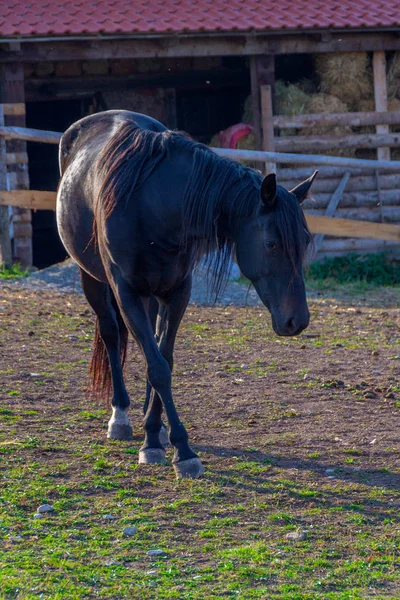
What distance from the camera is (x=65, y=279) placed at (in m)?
10.5

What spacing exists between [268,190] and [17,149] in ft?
25.7

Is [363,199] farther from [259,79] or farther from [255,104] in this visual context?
[259,79]

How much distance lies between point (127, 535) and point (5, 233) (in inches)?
305

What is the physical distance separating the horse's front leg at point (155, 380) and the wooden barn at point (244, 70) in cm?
661

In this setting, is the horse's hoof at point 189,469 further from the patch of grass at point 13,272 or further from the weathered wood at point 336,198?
the weathered wood at point 336,198

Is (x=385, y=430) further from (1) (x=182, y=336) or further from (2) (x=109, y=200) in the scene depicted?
(1) (x=182, y=336)

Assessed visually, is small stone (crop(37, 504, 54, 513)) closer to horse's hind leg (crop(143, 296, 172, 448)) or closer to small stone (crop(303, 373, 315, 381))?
horse's hind leg (crop(143, 296, 172, 448))

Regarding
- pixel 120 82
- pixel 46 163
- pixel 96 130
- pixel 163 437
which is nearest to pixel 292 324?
pixel 163 437

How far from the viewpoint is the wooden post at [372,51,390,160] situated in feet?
39.2

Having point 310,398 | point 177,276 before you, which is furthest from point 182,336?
point 177,276

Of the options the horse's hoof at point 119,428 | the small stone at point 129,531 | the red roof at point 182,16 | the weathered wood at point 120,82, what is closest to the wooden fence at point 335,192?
the red roof at point 182,16

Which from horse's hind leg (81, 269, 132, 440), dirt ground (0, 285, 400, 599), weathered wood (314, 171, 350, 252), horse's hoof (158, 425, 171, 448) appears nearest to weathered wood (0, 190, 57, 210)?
dirt ground (0, 285, 400, 599)

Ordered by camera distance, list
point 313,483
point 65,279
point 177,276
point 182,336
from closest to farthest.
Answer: point 313,483 → point 177,276 → point 182,336 → point 65,279

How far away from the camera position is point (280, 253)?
398 centimetres
